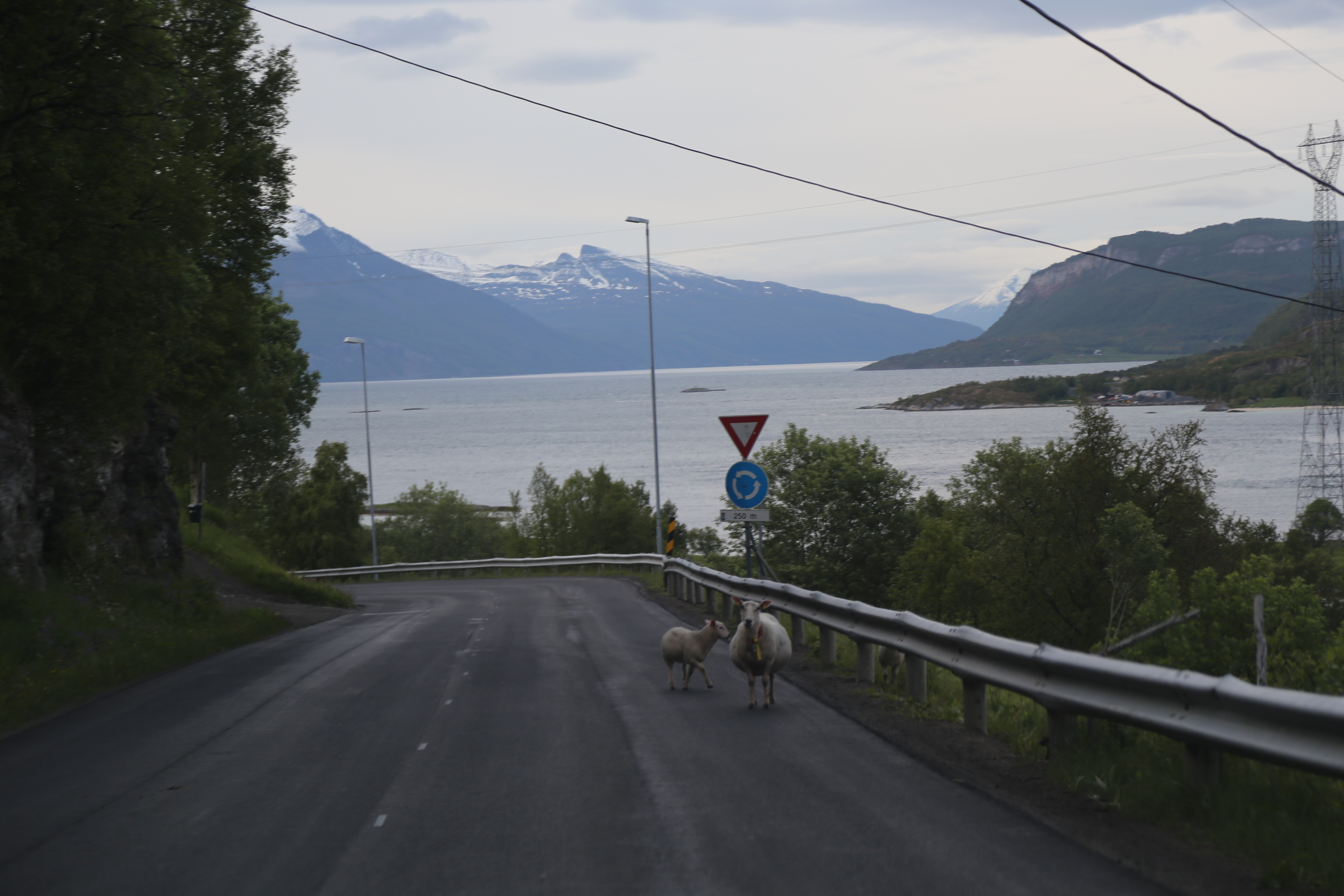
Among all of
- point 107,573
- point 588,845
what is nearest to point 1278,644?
point 107,573

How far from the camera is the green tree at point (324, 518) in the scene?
6994 cm

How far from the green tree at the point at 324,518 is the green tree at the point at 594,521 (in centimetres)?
1526

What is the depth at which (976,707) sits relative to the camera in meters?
8.44

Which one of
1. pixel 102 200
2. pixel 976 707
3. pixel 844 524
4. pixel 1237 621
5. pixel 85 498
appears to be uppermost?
pixel 102 200

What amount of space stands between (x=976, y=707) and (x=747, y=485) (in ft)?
25.0

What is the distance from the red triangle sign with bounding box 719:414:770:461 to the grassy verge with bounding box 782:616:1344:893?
8.23m

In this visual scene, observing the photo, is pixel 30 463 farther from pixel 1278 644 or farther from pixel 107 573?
pixel 1278 644

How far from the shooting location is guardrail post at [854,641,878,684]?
11.0m

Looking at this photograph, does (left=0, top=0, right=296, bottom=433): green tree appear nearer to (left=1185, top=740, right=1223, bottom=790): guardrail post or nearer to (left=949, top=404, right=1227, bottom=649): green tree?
(left=1185, top=740, right=1223, bottom=790): guardrail post

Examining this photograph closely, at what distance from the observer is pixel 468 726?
9398mm

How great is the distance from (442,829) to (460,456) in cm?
15915

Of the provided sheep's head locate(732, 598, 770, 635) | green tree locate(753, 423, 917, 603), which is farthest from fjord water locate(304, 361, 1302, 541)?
sheep's head locate(732, 598, 770, 635)


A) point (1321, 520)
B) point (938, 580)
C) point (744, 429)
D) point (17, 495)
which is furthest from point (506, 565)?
point (1321, 520)

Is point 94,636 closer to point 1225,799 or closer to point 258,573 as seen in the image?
point 1225,799
